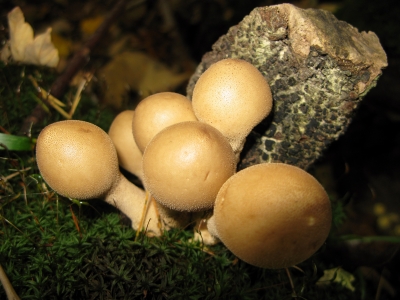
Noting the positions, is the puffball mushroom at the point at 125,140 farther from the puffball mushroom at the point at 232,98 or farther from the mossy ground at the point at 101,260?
the puffball mushroom at the point at 232,98

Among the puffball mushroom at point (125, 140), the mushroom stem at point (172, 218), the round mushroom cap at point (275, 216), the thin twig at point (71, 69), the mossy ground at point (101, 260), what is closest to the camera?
the round mushroom cap at point (275, 216)

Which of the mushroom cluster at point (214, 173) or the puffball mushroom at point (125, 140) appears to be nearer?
the mushroom cluster at point (214, 173)

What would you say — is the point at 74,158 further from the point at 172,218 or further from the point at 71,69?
the point at 71,69

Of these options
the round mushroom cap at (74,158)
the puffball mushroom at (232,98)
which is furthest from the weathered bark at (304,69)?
the round mushroom cap at (74,158)

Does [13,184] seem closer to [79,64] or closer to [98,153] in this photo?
[98,153]

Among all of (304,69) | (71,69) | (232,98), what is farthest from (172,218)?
(71,69)

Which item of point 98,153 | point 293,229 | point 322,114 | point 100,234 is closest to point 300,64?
point 322,114

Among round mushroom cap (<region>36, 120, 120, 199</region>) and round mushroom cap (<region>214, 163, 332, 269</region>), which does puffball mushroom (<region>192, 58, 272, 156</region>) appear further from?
round mushroom cap (<region>36, 120, 120, 199</region>)
